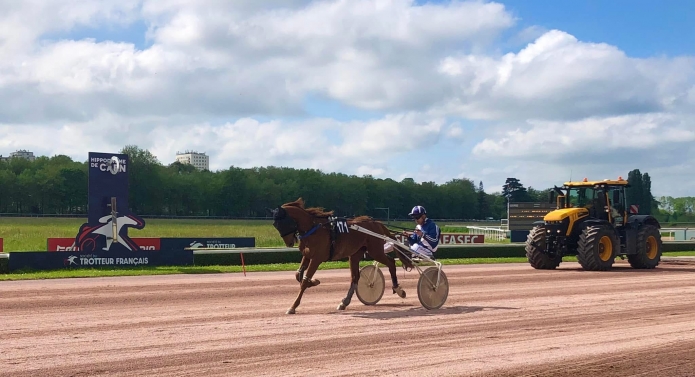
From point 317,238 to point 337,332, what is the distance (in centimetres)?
192

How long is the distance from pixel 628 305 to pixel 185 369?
8.12 meters

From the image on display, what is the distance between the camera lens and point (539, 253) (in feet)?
71.5

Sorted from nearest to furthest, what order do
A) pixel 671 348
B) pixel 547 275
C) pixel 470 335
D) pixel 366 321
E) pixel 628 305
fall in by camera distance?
pixel 671 348 < pixel 470 335 < pixel 366 321 < pixel 628 305 < pixel 547 275

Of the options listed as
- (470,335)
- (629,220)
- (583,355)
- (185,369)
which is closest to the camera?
(185,369)

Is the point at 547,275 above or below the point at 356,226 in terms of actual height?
below

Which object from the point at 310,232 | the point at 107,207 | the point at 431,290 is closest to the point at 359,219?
the point at 310,232

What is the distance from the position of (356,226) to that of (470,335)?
2.69 m

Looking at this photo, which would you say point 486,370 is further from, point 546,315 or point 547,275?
point 547,275

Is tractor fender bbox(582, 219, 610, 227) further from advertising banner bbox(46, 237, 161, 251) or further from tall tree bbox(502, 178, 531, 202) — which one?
tall tree bbox(502, 178, 531, 202)

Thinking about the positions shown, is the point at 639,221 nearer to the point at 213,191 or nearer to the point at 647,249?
the point at 647,249

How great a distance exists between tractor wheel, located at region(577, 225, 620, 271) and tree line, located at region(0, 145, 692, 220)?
95.5 ft

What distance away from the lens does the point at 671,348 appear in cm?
843

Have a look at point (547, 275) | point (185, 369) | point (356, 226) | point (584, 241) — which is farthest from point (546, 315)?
point (584, 241)

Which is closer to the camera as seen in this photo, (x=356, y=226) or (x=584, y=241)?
(x=356, y=226)
